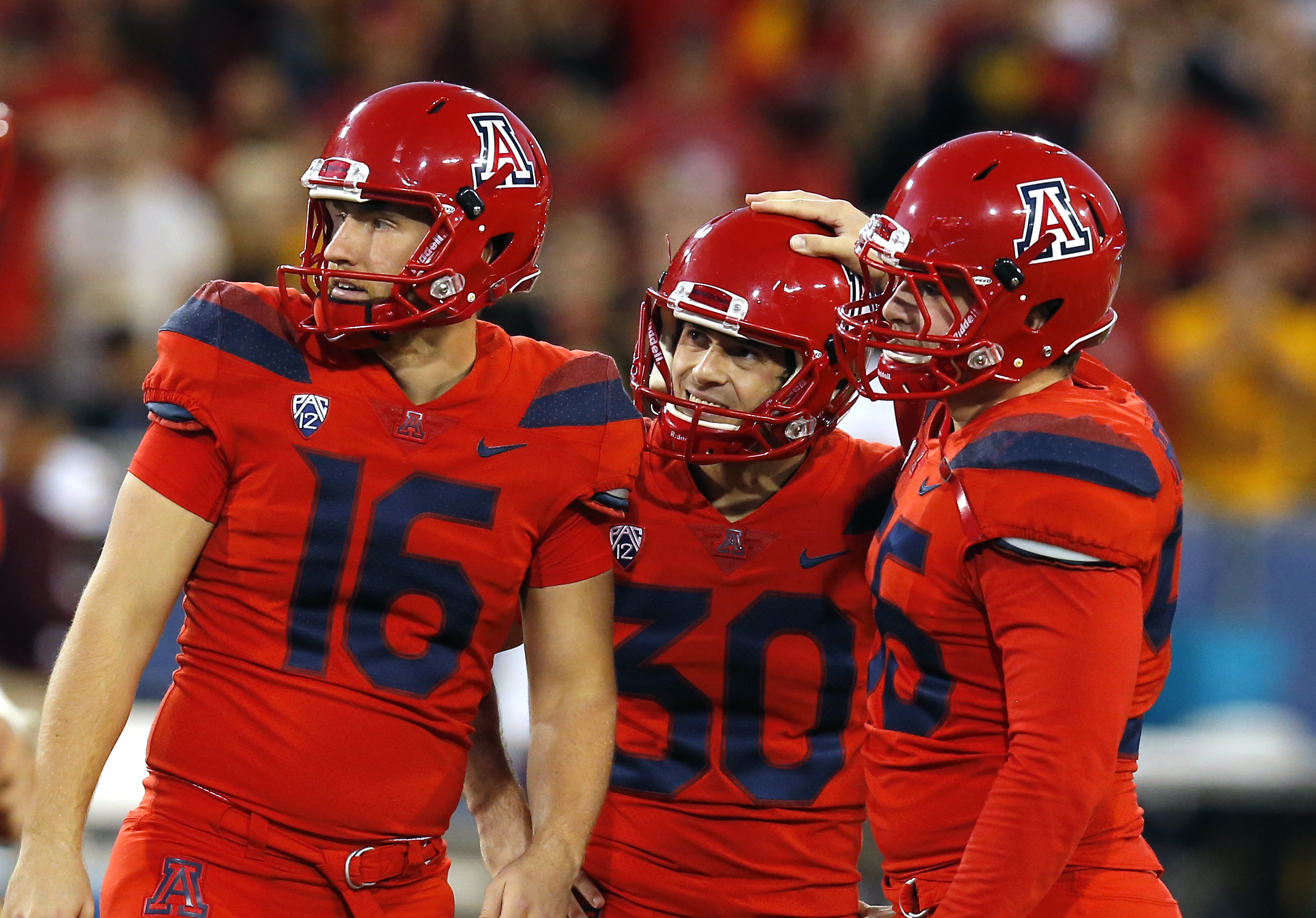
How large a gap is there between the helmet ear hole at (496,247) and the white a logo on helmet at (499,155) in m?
0.09

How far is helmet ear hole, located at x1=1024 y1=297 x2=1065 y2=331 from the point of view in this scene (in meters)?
2.58

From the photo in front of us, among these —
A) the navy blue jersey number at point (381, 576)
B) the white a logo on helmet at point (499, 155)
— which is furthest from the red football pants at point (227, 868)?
the white a logo on helmet at point (499, 155)

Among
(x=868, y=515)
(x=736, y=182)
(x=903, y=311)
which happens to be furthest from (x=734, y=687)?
(x=736, y=182)

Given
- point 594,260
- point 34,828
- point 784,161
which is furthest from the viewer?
point 784,161

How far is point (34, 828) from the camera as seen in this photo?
2.39 m

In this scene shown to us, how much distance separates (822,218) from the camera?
3.02 metres

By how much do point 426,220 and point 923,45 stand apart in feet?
19.9

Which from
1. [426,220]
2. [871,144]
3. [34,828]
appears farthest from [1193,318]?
[34,828]

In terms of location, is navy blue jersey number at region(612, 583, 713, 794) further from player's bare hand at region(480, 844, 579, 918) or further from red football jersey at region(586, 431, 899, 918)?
player's bare hand at region(480, 844, 579, 918)

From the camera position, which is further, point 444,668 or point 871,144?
point 871,144

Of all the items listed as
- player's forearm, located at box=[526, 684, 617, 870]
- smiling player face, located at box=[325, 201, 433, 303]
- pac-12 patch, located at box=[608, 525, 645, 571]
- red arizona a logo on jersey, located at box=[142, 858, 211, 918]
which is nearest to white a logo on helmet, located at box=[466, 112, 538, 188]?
smiling player face, located at box=[325, 201, 433, 303]

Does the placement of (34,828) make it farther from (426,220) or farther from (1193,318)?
(1193,318)

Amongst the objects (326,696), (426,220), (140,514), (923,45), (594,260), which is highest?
(426,220)

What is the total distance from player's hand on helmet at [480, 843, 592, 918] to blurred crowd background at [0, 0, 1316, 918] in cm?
345
